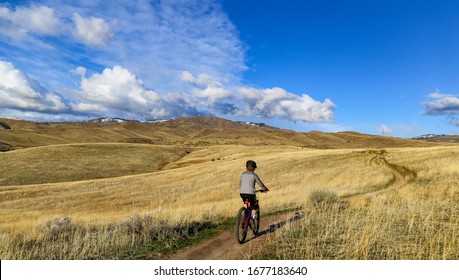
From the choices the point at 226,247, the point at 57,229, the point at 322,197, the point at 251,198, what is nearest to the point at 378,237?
the point at 251,198

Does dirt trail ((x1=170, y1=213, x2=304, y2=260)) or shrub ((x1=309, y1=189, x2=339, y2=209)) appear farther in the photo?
shrub ((x1=309, y1=189, x2=339, y2=209))

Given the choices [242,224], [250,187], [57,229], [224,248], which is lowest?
[224,248]

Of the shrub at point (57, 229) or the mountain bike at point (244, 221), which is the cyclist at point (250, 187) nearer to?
the mountain bike at point (244, 221)

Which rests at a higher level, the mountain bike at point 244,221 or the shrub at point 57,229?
the mountain bike at point 244,221

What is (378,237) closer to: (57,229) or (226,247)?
(226,247)

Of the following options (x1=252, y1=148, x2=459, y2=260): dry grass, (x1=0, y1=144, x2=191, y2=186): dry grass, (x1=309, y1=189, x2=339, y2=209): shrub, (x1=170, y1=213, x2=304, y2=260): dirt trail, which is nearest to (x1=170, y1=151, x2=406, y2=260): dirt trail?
(x1=170, y1=213, x2=304, y2=260): dirt trail

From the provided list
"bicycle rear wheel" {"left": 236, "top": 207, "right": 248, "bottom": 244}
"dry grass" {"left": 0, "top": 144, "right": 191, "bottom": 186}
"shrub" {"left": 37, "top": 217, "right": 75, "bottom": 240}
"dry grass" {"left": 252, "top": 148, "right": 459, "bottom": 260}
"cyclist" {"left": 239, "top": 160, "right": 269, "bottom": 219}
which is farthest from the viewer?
"dry grass" {"left": 0, "top": 144, "right": 191, "bottom": 186}

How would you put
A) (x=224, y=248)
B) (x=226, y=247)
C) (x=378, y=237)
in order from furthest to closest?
1. (x=226, y=247)
2. (x=224, y=248)
3. (x=378, y=237)

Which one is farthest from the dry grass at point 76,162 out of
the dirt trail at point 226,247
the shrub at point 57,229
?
the dirt trail at point 226,247

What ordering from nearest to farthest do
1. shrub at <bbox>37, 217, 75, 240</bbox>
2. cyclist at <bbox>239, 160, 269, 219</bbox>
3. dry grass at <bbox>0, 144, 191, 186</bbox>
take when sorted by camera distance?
cyclist at <bbox>239, 160, 269, 219</bbox> → shrub at <bbox>37, 217, 75, 240</bbox> → dry grass at <bbox>0, 144, 191, 186</bbox>

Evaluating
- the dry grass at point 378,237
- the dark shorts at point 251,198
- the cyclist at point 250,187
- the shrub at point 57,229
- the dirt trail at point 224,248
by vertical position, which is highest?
the cyclist at point 250,187

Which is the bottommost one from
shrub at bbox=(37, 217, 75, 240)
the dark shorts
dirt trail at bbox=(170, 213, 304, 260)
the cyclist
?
dirt trail at bbox=(170, 213, 304, 260)

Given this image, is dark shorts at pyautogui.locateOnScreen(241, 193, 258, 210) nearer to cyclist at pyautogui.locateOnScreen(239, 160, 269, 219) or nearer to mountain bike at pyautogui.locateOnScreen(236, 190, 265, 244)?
cyclist at pyautogui.locateOnScreen(239, 160, 269, 219)
